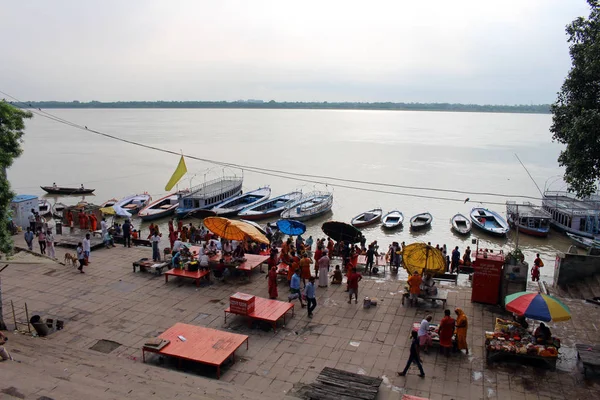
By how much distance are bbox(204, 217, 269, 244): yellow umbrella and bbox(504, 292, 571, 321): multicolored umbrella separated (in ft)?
26.6

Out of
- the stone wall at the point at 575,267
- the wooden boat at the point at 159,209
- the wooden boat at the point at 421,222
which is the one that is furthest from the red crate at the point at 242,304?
the wooden boat at the point at 159,209

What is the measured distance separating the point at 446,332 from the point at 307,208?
25138 mm

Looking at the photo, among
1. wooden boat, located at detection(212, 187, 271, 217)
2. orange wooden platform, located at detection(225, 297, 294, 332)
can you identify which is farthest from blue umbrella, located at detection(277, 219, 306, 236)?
wooden boat, located at detection(212, 187, 271, 217)

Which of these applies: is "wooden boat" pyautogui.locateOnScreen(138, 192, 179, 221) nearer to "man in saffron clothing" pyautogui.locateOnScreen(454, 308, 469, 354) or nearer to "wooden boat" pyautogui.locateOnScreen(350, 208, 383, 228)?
"wooden boat" pyautogui.locateOnScreen(350, 208, 383, 228)

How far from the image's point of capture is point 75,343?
10.8 metres

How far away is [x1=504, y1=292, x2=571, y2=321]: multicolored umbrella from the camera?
9.78m

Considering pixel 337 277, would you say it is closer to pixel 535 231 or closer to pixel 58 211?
pixel 535 231

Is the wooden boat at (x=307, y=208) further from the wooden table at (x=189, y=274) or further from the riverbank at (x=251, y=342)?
the wooden table at (x=189, y=274)

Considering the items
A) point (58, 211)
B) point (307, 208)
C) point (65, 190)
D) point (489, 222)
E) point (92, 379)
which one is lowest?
point (489, 222)

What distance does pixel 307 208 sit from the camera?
35.2 m

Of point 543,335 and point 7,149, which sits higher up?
point 7,149

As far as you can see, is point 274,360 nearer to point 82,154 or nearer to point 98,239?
point 98,239

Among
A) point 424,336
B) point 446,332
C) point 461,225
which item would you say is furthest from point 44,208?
point 446,332

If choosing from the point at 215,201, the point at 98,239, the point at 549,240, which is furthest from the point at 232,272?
the point at 549,240
